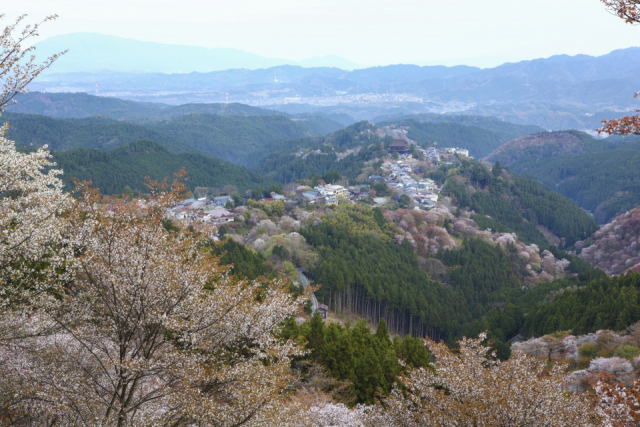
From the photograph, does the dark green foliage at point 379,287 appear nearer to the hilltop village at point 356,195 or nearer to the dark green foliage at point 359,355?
the hilltop village at point 356,195

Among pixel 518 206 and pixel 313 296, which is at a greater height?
pixel 313 296

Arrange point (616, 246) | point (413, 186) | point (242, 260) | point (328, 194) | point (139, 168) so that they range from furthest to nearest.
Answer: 1. point (139, 168)
2. point (413, 186)
3. point (328, 194)
4. point (616, 246)
5. point (242, 260)

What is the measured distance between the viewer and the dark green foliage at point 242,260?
106 feet

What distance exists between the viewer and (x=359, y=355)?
21.2m

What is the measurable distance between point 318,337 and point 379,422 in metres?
9.89

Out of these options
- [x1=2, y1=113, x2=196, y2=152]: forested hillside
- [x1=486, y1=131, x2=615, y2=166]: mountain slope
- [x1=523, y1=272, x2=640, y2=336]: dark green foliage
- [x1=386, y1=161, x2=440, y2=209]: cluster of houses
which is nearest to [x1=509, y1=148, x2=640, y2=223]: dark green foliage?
[x1=486, y1=131, x2=615, y2=166]: mountain slope

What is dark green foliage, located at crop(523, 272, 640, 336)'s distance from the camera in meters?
30.2

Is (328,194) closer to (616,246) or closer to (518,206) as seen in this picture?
(518,206)

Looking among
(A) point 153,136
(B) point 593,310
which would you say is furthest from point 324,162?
(B) point 593,310

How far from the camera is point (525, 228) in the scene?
83.3 m

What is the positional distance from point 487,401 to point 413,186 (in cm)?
7653

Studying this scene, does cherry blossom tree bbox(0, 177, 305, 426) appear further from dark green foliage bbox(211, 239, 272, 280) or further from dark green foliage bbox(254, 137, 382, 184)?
dark green foliage bbox(254, 137, 382, 184)

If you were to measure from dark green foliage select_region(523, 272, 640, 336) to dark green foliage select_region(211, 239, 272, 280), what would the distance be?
77.7 ft

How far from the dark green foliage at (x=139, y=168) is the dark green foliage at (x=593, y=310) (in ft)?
276
